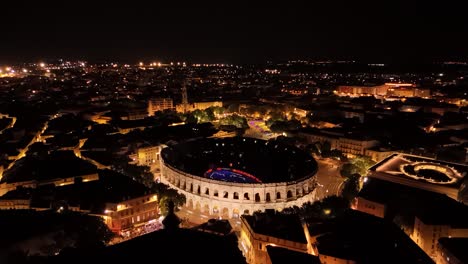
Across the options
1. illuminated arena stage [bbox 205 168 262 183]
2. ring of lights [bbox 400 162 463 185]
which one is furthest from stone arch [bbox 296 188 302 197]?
ring of lights [bbox 400 162 463 185]

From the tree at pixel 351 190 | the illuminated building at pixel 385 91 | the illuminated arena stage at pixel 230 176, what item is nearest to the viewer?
the tree at pixel 351 190

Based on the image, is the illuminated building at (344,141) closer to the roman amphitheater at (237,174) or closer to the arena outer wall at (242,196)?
the roman amphitheater at (237,174)

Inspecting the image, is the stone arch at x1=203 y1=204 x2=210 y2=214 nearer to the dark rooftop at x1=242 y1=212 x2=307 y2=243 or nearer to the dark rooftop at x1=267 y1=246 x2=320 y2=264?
the dark rooftop at x1=242 y1=212 x2=307 y2=243

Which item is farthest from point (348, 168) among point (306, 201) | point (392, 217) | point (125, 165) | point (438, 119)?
point (438, 119)

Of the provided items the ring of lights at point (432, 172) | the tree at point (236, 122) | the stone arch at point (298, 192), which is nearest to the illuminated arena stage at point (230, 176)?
the stone arch at point (298, 192)

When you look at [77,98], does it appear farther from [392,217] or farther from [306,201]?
[392,217]
